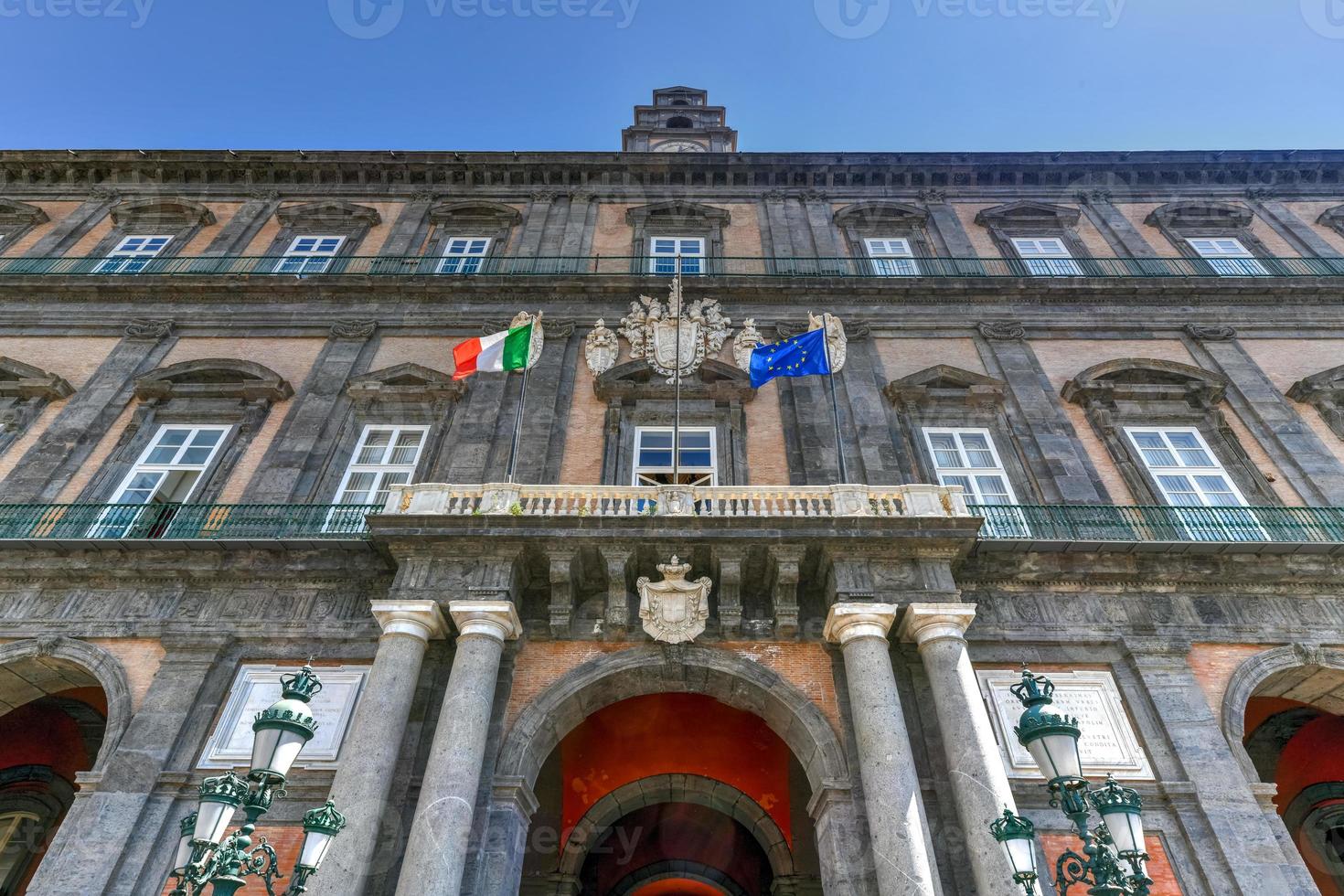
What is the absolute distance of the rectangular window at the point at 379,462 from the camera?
1280 centimetres

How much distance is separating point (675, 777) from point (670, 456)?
5.19 m

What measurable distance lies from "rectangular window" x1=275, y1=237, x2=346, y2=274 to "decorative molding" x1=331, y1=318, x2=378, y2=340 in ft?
5.90

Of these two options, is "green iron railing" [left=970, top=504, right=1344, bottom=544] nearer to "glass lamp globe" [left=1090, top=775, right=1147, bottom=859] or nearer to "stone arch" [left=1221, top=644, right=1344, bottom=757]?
"stone arch" [left=1221, top=644, right=1344, bottom=757]

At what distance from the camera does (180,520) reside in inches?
461

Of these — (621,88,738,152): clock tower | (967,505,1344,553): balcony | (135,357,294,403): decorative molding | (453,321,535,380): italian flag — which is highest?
(621,88,738,152): clock tower

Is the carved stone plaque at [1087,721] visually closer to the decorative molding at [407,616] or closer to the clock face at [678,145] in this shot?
the decorative molding at [407,616]

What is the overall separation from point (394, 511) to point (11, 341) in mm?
11039

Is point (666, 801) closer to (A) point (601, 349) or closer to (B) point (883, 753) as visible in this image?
(B) point (883, 753)

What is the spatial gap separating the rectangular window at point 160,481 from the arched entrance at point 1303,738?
50.3 ft

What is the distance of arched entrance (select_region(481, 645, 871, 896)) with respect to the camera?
9.40 metres

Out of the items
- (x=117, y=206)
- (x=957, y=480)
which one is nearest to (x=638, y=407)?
(x=957, y=480)

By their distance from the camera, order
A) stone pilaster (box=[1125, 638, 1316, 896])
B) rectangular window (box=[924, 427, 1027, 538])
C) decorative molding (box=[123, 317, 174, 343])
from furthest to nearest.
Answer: decorative molding (box=[123, 317, 174, 343]) < rectangular window (box=[924, 427, 1027, 538]) < stone pilaster (box=[1125, 638, 1316, 896])

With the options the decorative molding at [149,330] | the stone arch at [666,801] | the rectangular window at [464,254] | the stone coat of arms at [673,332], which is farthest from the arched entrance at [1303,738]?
the decorative molding at [149,330]

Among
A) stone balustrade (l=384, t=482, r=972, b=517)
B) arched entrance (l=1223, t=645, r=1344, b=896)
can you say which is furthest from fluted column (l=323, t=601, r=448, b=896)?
arched entrance (l=1223, t=645, r=1344, b=896)
